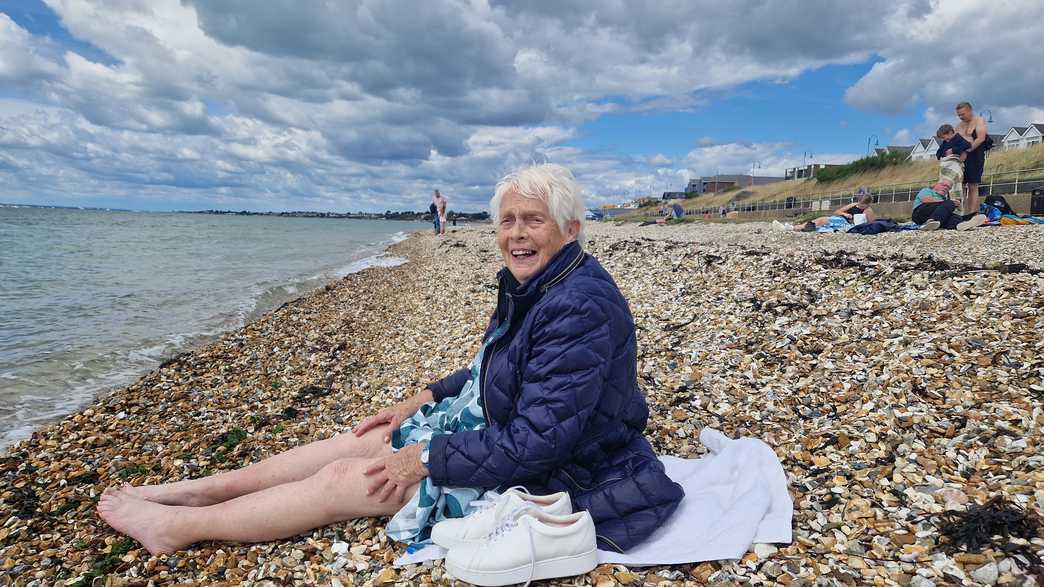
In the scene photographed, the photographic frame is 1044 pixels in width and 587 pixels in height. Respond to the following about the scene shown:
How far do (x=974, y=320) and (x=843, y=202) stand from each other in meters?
41.5

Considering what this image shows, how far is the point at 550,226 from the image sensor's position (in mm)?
3350

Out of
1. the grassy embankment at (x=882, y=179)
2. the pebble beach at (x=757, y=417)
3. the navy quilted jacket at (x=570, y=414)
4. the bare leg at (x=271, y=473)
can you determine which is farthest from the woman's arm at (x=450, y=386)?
the grassy embankment at (x=882, y=179)

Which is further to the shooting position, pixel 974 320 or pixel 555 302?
pixel 974 320

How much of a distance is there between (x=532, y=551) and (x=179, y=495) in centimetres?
273

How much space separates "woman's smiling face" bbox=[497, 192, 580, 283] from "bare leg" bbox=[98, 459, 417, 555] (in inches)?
60.9

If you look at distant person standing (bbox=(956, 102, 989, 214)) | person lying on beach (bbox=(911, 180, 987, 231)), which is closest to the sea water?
person lying on beach (bbox=(911, 180, 987, 231))

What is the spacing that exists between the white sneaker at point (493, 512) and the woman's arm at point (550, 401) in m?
0.11

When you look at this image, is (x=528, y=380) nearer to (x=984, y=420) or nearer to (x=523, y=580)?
(x=523, y=580)

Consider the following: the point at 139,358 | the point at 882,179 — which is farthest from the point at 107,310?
the point at 882,179

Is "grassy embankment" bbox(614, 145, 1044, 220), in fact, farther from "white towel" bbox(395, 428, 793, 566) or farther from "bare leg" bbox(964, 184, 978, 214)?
"white towel" bbox(395, 428, 793, 566)

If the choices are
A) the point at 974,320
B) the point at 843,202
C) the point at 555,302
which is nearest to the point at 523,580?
the point at 555,302

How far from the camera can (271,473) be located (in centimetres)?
395

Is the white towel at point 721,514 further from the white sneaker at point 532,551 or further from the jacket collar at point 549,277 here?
the jacket collar at point 549,277

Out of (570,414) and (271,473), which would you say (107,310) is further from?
(570,414)
